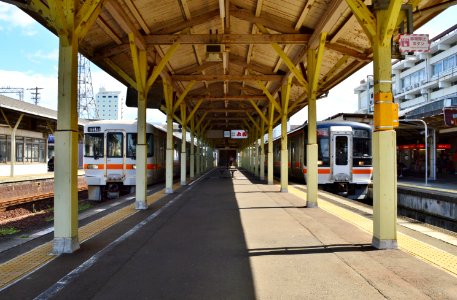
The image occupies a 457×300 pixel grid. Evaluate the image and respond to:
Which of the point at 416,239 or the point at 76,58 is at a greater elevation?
the point at 76,58

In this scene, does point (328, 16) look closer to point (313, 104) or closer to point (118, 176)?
point (313, 104)

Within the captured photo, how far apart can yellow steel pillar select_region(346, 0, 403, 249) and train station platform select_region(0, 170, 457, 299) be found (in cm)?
35

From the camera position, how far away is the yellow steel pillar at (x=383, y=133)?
5898 mm

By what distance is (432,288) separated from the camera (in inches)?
163

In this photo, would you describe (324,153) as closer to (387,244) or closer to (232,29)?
(232,29)

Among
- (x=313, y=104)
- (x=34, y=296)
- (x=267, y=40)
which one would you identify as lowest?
(x=34, y=296)

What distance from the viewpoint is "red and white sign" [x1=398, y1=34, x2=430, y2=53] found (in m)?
5.81

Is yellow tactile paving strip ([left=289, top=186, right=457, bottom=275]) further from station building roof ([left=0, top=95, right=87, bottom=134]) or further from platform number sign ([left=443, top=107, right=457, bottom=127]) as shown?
station building roof ([left=0, top=95, right=87, bottom=134])

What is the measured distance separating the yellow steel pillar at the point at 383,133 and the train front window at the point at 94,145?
10.7 metres

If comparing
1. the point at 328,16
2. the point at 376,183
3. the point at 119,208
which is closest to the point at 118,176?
the point at 119,208

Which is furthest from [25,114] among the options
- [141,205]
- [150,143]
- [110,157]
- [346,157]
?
[346,157]

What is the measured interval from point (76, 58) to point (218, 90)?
14852 mm

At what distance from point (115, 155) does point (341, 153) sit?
27.4 feet

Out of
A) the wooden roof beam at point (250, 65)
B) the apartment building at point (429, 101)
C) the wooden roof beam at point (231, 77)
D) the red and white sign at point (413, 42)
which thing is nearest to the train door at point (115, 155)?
the wooden roof beam at point (231, 77)
